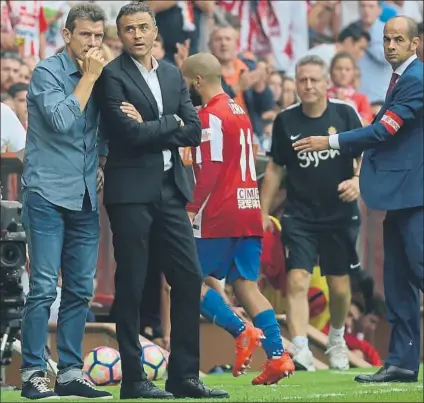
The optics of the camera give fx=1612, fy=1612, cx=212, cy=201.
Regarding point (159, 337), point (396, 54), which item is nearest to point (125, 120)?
point (396, 54)

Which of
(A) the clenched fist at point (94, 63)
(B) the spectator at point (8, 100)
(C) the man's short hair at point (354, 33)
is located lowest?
(B) the spectator at point (8, 100)

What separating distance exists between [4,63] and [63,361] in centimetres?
576

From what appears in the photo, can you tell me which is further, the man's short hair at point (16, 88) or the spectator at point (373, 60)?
the spectator at point (373, 60)

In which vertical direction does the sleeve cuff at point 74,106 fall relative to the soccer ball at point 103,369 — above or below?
above

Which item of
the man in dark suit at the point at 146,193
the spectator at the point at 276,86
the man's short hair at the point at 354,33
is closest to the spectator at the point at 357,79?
the man's short hair at the point at 354,33

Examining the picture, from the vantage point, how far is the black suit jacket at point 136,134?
374 inches

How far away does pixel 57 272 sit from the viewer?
973 centimetres

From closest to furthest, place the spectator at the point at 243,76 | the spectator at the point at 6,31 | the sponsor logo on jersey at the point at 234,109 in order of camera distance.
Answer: the sponsor logo on jersey at the point at 234,109 → the spectator at the point at 6,31 → the spectator at the point at 243,76

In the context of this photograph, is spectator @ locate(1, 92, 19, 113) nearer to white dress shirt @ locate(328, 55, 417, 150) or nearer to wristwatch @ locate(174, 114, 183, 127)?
white dress shirt @ locate(328, 55, 417, 150)

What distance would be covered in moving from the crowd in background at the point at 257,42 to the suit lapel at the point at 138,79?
482cm

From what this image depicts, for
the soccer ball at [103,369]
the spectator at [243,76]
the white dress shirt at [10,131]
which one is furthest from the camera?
the spectator at [243,76]

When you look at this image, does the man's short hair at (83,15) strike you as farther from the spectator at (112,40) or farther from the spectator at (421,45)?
the spectator at (112,40)

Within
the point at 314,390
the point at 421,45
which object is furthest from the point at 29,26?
the point at 314,390

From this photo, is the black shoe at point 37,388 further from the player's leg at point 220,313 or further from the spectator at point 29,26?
the spectator at point 29,26
